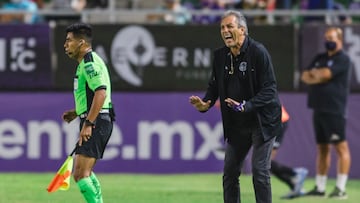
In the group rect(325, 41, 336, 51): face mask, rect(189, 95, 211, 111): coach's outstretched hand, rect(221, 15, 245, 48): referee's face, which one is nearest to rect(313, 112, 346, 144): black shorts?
rect(325, 41, 336, 51): face mask

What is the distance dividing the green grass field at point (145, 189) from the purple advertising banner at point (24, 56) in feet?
5.70

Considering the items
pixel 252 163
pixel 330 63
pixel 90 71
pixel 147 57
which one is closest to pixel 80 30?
pixel 90 71

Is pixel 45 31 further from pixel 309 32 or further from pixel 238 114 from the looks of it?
A: pixel 238 114

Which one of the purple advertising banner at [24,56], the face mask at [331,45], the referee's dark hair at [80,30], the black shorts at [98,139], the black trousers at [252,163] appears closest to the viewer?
the black trousers at [252,163]

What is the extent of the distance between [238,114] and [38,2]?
11.8 metres

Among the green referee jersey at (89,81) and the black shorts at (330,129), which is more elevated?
the green referee jersey at (89,81)

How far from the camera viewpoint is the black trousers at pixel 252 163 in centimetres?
1059

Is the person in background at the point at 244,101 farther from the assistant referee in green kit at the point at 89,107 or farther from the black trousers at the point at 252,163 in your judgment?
the assistant referee in green kit at the point at 89,107

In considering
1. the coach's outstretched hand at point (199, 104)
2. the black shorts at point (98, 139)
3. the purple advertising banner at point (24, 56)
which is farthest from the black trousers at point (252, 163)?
the purple advertising banner at point (24, 56)

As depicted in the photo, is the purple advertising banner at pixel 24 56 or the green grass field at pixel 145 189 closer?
the green grass field at pixel 145 189

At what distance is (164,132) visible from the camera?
18078 millimetres

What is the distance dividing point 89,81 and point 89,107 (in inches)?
11.9

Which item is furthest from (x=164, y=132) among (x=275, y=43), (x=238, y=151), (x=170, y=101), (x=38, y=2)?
(x=238, y=151)

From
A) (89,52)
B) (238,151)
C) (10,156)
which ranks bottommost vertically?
(10,156)
